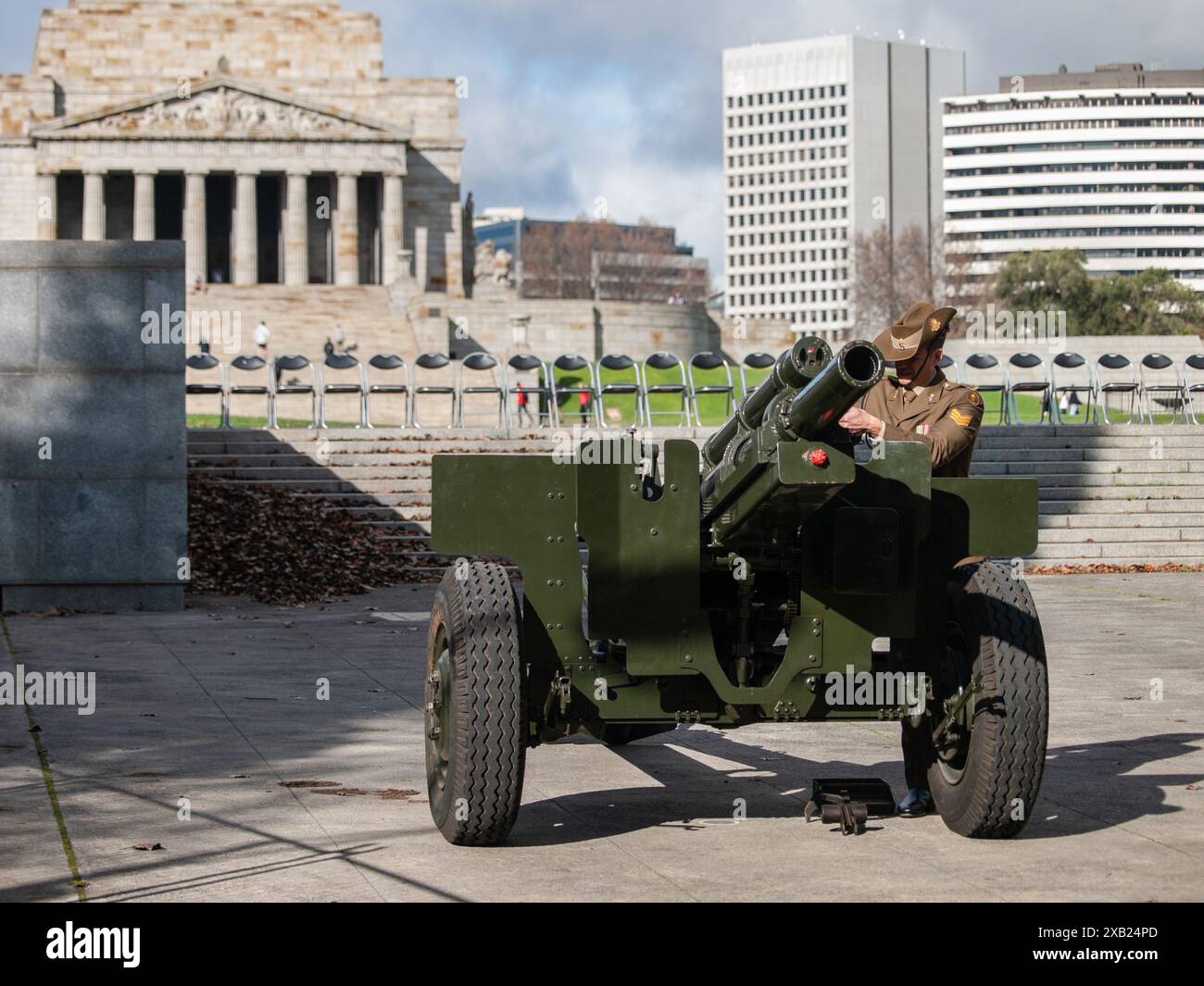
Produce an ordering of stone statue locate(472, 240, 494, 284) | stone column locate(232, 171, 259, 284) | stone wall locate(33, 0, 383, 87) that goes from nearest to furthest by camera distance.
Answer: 1. stone column locate(232, 171, 259, 284)
2. stone statue locate(472, 240, 494, 284)
3. stone wall locate(33, 0, 383, 87)

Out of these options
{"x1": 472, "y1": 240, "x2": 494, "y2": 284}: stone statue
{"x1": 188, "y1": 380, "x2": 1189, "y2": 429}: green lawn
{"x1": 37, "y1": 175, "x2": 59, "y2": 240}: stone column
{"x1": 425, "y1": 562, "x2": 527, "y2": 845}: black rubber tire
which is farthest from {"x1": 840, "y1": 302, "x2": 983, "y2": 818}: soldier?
{"x1": 472, "y1": 240, "x2": 494, "y2": 284}: stone statue

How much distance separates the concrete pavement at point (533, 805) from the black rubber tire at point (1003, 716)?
5.2 inches

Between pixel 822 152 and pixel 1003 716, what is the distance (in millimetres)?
189797

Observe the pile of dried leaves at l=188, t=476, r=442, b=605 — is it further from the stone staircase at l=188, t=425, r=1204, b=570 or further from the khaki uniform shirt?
the khaki uniform shirt

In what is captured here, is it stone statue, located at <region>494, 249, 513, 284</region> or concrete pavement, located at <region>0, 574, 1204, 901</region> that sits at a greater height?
stone statue, located at <region>494, 249, 513, 284</region>

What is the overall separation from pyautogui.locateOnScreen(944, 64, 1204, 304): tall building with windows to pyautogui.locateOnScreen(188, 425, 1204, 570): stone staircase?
153 meters

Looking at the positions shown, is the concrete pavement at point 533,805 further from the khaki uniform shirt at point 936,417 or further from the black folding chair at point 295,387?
the black folding chair at point 295,387

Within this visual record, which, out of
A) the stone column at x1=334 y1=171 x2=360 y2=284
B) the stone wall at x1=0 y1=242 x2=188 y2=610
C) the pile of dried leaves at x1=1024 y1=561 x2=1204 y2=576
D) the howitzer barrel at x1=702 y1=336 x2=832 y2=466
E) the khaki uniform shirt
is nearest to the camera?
the howitzer barrel at x1=702 y1=336 x2=832 y2=466

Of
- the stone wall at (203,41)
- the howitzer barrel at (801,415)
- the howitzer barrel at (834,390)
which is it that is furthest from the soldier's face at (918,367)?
the stone wall at (203,41)

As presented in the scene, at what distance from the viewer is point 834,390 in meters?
5.52

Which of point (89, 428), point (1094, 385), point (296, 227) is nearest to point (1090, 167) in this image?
point (296, 227)

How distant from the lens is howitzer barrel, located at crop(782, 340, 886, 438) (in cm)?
544

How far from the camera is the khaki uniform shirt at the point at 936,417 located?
22.2 ft
